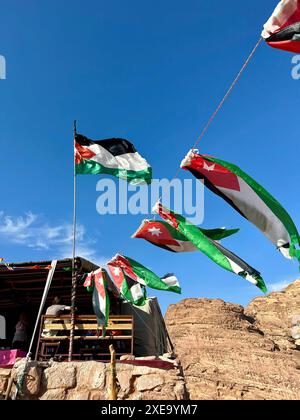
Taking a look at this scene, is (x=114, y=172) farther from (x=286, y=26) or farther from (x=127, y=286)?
(x=286, y=26)

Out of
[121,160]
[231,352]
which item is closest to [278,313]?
[231,352]

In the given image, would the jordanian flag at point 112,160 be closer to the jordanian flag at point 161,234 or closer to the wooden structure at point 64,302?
the jordanian flag at point 161,234

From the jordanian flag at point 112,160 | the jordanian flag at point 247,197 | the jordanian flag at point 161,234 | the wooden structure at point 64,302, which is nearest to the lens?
the jordanian flag at point 247,197

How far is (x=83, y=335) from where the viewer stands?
10953mm

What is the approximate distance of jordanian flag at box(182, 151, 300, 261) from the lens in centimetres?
749

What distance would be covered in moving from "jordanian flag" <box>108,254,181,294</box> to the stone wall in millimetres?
2611

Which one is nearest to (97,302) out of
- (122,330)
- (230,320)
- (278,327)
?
(122,330)

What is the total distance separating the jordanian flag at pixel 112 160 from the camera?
11391 millimetres

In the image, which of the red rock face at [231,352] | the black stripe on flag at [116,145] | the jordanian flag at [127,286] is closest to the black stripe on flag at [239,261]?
the jordanian flag at [127,286]

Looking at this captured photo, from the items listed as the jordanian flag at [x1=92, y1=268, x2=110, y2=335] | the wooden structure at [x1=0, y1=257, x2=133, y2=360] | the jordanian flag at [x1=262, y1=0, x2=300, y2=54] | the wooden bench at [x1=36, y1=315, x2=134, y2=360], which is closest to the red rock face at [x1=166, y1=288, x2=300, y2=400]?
the wooden structure at [x1=0, y1=257, x2=133, y2=360]

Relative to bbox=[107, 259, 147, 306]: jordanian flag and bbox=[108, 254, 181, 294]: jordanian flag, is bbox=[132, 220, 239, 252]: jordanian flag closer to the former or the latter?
bbox=[108, 254, 181, 294]: jordanian flag

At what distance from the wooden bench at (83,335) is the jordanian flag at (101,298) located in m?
0.37

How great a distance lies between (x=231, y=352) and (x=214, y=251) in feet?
128

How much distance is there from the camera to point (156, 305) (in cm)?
1539
